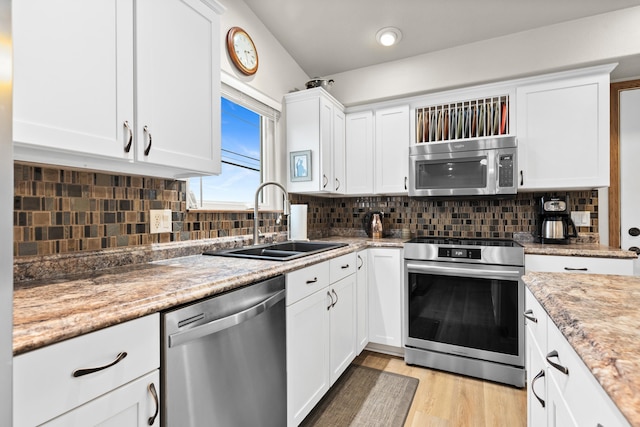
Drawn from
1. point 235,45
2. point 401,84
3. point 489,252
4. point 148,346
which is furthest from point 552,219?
point 148,346

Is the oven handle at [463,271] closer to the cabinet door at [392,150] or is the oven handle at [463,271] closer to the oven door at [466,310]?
the oven door at [466,310]

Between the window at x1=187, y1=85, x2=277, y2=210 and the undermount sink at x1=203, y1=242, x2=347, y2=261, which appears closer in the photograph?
the undermount sink at x1=203, y1=242, x2=347, y2=261

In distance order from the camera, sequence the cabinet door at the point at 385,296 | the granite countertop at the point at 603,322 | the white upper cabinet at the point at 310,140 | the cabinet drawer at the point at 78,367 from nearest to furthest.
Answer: the granite countertop at the point at 603,322 < the cabinet drawer at the point at 78,367 < the cabinet door at the point at 385,296 < the white upper cabinet at the point at 310,140

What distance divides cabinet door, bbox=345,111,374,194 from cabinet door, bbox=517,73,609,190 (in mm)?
1152

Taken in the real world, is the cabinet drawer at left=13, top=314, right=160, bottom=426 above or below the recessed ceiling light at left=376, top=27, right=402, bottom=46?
below

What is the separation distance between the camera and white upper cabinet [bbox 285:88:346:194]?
8.54 ft

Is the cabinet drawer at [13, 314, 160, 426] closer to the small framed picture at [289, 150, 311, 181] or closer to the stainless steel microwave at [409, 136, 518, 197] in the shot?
the small framed picture at [289, 150, 311, 181]

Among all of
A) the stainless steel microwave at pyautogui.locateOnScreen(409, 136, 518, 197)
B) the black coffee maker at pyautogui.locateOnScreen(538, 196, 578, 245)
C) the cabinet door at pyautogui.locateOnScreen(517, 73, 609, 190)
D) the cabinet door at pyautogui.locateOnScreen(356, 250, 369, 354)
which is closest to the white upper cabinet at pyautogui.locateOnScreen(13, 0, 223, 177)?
the cabinet door at pyautogui.locateOnScreen(356, 250, 369, 354)

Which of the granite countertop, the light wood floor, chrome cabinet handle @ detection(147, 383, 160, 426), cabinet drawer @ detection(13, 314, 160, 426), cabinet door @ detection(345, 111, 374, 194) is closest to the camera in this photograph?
the granite countertop

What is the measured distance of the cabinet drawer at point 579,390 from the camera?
0.51 metres

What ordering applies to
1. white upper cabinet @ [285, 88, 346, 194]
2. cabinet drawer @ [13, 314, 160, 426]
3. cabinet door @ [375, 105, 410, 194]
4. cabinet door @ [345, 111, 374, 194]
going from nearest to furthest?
1. cabinet drawer @ [13, 314, 160, 426]
2. white upper cabinet @ [285, 88, 346, 194]
3. cabinet door @ [375, 105, 410, 194]
4. cabinet door @ [345, 111, 374, 194]

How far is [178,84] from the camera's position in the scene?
136 cm

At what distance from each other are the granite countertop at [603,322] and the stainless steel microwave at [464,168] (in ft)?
4.69

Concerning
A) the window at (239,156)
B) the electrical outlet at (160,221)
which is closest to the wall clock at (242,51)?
the window at (239,156)
